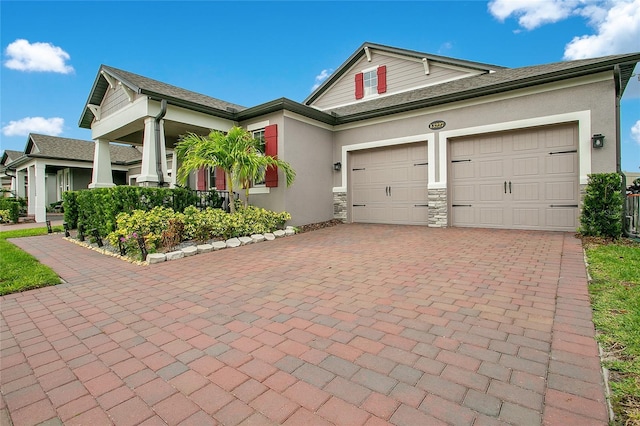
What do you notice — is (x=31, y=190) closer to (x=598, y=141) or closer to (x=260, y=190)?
(x=260, y=190)

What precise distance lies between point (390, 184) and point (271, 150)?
360 cm

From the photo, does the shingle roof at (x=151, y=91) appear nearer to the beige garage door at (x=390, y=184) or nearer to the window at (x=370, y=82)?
the beige garage door at (x=390, y=184)

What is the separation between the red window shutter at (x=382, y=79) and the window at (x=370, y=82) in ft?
0.52

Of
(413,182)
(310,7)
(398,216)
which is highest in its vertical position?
(310,7)

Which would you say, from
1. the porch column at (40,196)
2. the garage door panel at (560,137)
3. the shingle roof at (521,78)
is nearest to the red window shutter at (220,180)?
the shingle roof at (521,78)

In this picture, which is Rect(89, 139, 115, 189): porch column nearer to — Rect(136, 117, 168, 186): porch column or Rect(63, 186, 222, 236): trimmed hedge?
Rect(63, 186, 222, 236): trimmed hedge

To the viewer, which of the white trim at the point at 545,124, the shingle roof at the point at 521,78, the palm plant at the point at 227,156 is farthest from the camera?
the palm plant at the point at 227,156

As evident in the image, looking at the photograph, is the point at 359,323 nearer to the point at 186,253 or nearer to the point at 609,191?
the point at 186,253

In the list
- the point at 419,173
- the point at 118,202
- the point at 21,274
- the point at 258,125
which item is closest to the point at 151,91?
the point at 258,125

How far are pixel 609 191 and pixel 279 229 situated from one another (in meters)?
6.88

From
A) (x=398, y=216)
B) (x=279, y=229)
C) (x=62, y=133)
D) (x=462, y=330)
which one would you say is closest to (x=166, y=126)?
(x=279, y=229)

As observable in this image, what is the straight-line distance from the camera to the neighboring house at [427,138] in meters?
6.62

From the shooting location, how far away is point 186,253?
5.45 meters

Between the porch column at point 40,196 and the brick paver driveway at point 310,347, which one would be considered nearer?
the brick paver driveway at point 310,347
